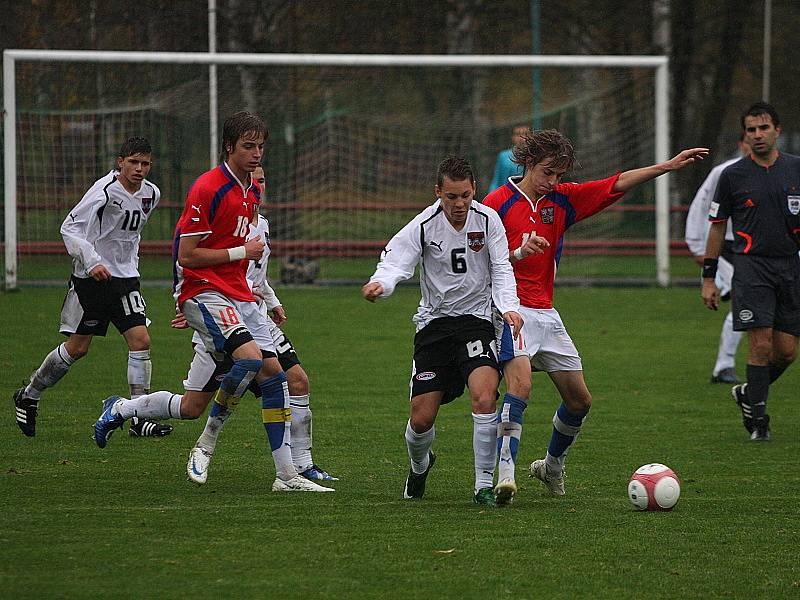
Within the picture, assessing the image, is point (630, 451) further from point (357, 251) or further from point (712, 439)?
point (357, 251)

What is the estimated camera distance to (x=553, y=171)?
22.7 feet

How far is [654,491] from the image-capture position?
6438 millimetres

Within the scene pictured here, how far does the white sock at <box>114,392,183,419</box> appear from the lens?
7.48 meters

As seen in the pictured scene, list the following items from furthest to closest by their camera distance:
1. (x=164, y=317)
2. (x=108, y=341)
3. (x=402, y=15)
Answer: (x=402, y=15) < (x=164, y=317) < (x=108, y=341)

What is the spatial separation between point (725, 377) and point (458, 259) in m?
5.79

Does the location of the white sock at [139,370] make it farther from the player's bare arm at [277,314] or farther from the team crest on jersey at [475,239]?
the team crest on jersey at [475,239]

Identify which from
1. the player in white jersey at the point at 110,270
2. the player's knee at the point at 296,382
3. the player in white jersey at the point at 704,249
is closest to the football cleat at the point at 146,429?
the player in white jersey at the point at 110,270

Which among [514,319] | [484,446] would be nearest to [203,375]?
[484,446]

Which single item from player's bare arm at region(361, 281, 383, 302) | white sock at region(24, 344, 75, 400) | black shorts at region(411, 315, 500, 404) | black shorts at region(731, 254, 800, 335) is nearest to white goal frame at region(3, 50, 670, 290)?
white sock at region(24, 344, 75, 400)

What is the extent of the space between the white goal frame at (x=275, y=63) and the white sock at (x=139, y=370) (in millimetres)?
9413

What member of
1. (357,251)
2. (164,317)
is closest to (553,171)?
(164,317)

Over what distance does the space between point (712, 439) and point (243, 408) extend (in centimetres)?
362

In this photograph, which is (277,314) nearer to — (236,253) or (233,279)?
(233,279)

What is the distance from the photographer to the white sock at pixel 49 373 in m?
8.84
